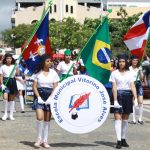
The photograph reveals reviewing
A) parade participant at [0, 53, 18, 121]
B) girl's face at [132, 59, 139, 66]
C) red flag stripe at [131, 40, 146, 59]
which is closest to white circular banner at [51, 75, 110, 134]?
red flag stripe at [131, 40, 146, 59]

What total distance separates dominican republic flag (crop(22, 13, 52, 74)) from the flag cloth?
4.93 feet

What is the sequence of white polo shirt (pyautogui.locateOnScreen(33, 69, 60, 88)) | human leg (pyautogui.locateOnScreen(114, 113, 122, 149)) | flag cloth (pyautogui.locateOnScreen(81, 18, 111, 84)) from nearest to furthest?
white polo shirt (pyautogui.locateOnScreen(33, 69, 60, 88)) → human leg (pyautogui.locateOnScreen(114, 113, 122, 149)) → flag cloth (pyautogui.locateOnScreen(81, 18, 111, 84))

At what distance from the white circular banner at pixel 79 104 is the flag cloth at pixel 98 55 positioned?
1689 mm

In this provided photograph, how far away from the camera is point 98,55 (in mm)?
11727

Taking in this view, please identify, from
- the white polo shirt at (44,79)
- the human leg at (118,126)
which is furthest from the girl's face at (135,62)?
the white polo shirt at (44,79)

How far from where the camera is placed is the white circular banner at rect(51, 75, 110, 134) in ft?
32.2

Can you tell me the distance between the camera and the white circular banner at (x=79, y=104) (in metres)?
9.83

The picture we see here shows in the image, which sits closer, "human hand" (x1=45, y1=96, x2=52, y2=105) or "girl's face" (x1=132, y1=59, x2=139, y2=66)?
"human hand" (x1=45, y1=96, x2=52, y2=105)

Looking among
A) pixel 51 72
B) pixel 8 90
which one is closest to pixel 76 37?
pixel 8 90

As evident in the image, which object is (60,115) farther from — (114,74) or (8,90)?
(8,90)

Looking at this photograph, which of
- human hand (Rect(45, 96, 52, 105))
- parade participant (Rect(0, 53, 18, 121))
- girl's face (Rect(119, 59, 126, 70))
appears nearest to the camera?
human hand (Rect(45, 96, 52, 105))

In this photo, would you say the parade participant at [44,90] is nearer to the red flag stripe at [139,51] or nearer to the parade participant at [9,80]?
the red flag stripe at [139,51]

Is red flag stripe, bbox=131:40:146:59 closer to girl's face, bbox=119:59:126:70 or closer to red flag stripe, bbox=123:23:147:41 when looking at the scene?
red flag stripe, bbox=123:23:147:41

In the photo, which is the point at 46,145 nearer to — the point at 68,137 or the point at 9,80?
the point at 68,137
